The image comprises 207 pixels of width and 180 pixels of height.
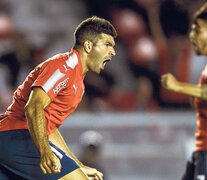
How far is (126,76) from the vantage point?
8.36 meters

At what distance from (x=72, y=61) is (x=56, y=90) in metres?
0.25

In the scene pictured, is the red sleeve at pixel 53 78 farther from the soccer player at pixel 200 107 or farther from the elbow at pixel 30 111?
the soccer player at pixel 200 107

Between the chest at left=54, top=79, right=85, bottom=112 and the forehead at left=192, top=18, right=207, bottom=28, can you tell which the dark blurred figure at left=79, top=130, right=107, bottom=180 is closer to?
the forehead at left=192, top=18, right=207, bottom=28

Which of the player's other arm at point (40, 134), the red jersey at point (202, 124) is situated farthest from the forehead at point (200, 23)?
the player's other arm at point (40, 134)

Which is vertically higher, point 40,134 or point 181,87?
point 181,87

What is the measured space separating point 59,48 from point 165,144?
287 centimetres

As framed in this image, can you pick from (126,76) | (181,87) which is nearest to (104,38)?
(181,87)

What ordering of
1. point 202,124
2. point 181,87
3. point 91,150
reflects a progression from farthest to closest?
point 91,150
point 202,124
point 181,87

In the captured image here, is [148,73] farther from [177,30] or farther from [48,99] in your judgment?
[48,99]

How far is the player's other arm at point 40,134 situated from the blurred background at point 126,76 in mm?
3106

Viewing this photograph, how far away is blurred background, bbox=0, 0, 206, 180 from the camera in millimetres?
6520

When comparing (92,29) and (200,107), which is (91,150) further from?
(92,29)

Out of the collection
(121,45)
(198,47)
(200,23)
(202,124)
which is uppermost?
(121,45)

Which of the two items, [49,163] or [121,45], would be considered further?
[121,45]
